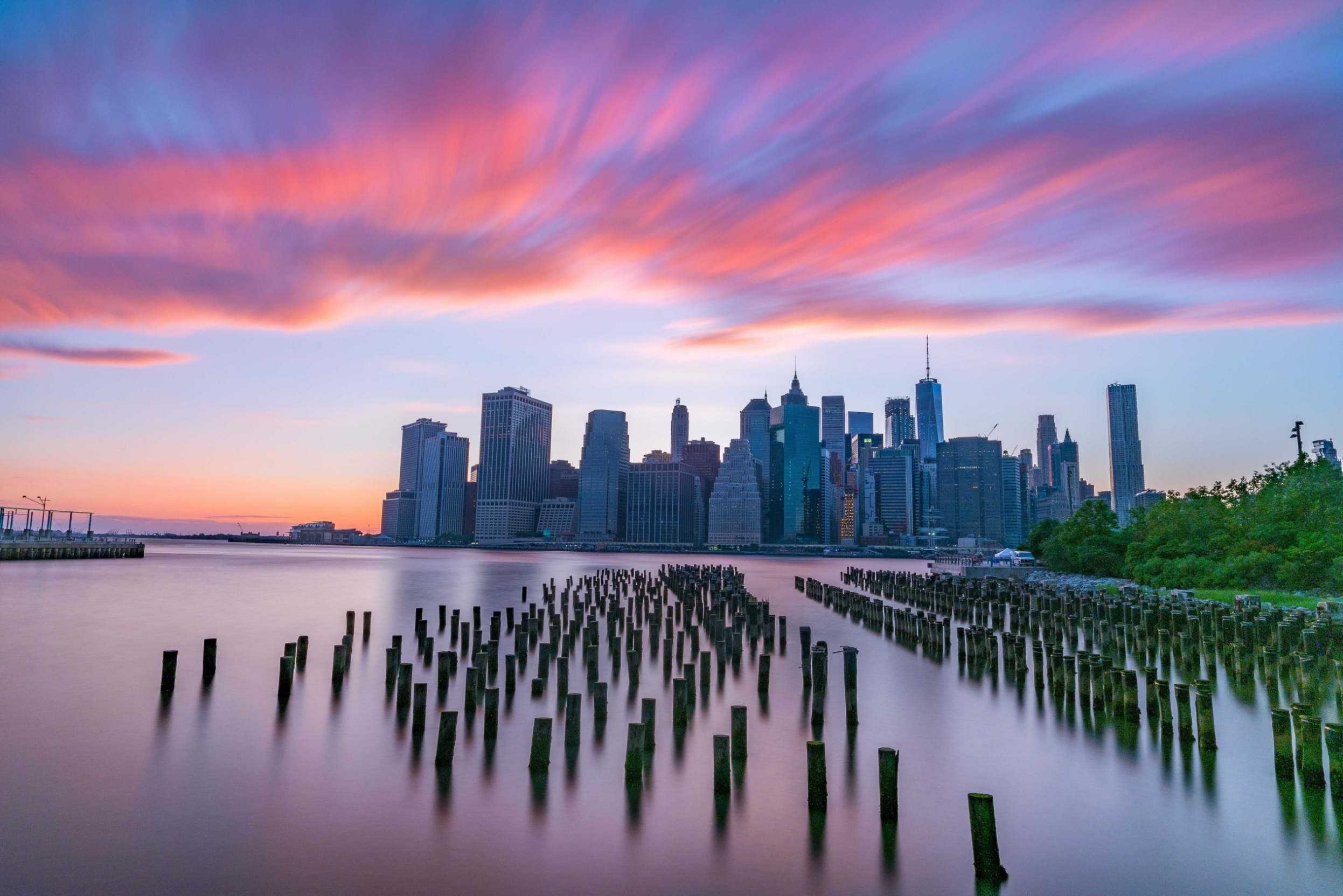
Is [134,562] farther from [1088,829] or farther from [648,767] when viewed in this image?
[1088,829]

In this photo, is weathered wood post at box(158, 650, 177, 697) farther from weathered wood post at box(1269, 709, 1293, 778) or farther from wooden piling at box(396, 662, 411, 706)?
weathered wood post at box(1269, 709, 1293, 778)

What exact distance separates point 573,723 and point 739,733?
12.0ft

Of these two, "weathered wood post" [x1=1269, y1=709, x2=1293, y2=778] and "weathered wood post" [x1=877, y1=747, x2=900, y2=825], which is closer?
"weathered wood post" [x1=877, y1=747, x2=900, y2=825]

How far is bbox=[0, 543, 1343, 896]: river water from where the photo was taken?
39.0 feet

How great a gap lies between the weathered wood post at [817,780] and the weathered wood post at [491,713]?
24.6 feet

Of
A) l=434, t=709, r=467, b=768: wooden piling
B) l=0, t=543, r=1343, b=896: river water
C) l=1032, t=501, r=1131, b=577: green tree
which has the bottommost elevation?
l=0, t=543, r=1343, b=896: river water

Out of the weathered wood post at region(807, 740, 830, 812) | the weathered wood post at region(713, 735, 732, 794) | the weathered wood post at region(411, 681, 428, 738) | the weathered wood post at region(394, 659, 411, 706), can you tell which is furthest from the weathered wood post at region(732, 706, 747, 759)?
the weathered wood post at region(394, 659, 411, 706)

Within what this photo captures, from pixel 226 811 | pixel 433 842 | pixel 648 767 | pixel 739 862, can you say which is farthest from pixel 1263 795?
pixel 226 811

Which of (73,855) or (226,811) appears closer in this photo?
(73,855)

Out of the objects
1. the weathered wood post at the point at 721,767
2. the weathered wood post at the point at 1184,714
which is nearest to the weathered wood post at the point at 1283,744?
the weathered wood post at the point at 1184,714

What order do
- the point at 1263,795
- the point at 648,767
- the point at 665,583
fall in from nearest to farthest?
the point at 1263,795, the point at 648,767, the point at 665,583

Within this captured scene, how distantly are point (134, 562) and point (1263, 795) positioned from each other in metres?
128

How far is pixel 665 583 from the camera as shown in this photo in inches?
2736

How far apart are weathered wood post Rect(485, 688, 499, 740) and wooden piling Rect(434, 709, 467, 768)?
1.42 meters
